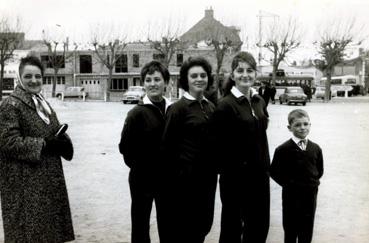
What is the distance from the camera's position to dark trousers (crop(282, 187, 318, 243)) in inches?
167

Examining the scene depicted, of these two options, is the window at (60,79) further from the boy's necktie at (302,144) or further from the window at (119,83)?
the boy's necktie at (302,144)

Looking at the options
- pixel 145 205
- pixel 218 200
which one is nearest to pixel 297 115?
pixel 145 205

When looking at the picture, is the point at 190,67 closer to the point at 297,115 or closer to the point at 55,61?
the point at 297,115

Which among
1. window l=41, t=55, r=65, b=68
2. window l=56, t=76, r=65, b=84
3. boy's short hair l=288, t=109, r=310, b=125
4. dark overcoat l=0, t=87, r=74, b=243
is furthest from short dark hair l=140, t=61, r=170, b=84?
window l=56, t=76, r=65, b=84

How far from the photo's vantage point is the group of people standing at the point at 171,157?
355 cm

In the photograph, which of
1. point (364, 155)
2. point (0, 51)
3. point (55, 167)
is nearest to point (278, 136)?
point (364, 155)

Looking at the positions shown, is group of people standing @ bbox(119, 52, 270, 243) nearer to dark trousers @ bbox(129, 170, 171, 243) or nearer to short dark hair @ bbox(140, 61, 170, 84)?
dark trousers @ bbox(129, 170, 171, 243)

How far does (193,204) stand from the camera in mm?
3758

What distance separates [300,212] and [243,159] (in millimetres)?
901

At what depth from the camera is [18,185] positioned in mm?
3535

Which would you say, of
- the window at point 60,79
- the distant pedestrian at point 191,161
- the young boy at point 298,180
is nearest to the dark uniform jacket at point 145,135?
the distant pedestrian at point 191,161

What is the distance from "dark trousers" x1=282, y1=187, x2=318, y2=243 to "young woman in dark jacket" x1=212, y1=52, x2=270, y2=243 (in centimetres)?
52

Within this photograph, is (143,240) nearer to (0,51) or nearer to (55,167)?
(55,167)

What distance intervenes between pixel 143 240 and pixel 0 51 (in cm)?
4041
